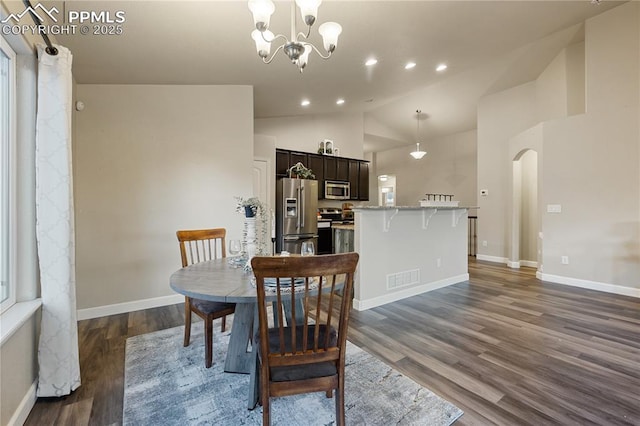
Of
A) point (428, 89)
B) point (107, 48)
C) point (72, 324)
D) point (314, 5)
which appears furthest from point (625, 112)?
point (72, 324)

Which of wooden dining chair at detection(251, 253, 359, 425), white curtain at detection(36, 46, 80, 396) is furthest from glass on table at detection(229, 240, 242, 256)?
white curtain at detection(36, 46, 80, 396)

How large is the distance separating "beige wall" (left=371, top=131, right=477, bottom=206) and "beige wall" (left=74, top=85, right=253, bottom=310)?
6.75 meters

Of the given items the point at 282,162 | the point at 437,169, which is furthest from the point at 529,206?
the point at 282,162

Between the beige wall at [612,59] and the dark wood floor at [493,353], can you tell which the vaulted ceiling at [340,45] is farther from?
the dark wood floor at [493,353]

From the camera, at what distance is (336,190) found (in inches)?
265

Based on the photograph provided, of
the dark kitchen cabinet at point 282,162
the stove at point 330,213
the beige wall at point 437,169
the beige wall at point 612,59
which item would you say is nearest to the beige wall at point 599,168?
the beige wall at point 612,59

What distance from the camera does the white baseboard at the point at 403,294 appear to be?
10.9 ft

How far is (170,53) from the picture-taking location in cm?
282

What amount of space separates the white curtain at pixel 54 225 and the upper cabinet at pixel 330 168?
13.4 ft

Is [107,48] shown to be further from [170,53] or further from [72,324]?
[72,324]

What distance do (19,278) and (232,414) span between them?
1504 millimetres

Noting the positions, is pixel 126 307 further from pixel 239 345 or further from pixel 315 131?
pixel 315 131

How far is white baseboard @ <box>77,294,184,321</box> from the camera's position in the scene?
121 inches

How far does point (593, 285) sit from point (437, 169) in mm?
5559
